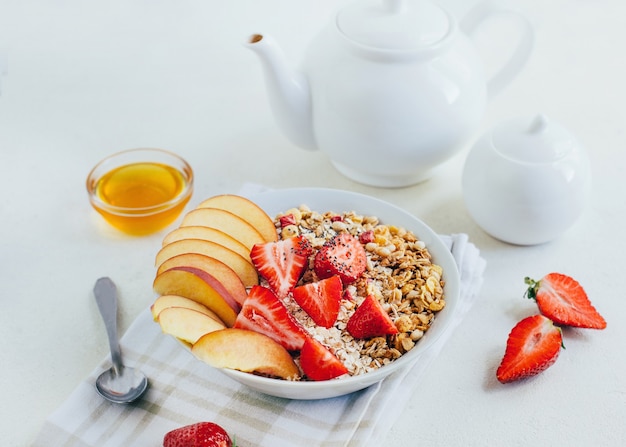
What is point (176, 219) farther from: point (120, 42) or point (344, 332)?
point (120, 42)

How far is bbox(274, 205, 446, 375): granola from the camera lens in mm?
1062

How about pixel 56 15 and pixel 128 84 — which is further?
pixel 56 15

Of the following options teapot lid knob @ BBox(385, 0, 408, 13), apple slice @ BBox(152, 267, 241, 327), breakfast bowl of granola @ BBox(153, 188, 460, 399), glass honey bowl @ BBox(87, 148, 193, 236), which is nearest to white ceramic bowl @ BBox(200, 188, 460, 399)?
breakfast bowl of granola @ BBox(153, 188, 460, 399)

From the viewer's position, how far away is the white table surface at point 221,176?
44.6 inches

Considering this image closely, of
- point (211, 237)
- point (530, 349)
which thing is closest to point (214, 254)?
point (211, 237)

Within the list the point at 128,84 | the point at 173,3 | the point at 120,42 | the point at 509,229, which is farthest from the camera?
the point at 173,3

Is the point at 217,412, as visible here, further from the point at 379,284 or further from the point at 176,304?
the point at 379,284

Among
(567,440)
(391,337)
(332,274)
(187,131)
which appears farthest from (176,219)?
(567,440)

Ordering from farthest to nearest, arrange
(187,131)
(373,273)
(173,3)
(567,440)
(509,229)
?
(173,3)
(187,131)
(509,229)
(373,273)
(567,440)

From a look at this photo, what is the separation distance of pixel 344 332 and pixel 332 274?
10 cm

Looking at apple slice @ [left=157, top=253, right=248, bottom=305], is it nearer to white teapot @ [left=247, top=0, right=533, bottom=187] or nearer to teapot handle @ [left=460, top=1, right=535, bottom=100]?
white teapot @ [left=247, top=0, right=533, bottom=187]

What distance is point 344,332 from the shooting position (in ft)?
3.58

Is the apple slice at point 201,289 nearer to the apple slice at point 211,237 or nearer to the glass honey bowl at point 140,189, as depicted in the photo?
the apple slice at point 211,237

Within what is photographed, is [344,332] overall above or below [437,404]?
above
